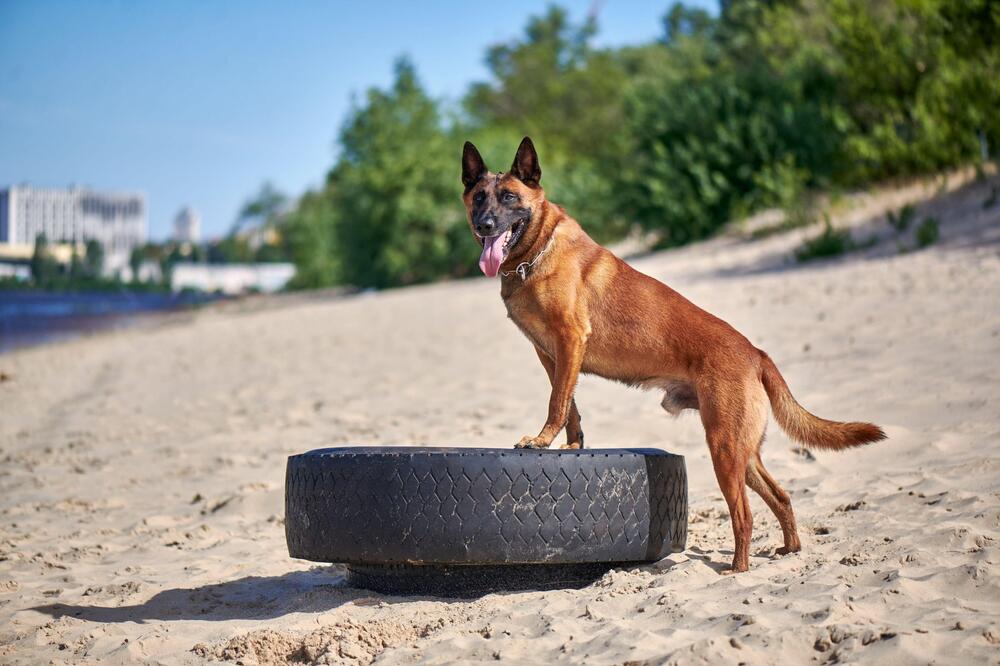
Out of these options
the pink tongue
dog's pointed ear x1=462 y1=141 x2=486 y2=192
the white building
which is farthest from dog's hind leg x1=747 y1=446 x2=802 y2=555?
the white building

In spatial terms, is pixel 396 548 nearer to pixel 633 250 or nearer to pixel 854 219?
pixel 854 219

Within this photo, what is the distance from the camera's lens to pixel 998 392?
745cm

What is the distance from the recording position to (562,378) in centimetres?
495

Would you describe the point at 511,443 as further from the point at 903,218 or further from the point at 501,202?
the point at 903,218

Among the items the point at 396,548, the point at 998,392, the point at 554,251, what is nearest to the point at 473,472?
the point at 396,548

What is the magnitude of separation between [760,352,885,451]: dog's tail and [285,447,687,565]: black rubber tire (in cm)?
70

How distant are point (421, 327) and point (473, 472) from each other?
1247cm

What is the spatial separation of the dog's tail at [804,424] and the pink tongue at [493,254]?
1337mm

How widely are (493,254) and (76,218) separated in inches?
1140

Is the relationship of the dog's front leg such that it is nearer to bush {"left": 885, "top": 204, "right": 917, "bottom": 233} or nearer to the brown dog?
the brown dog

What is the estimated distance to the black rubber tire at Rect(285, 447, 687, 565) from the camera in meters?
4.61

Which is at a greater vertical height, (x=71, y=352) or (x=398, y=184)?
(x=398, y=184)

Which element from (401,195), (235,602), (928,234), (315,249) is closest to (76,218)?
(401,195)

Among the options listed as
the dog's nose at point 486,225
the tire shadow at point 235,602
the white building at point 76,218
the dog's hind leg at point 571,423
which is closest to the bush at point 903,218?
the dog's hind leg at point 571,423
